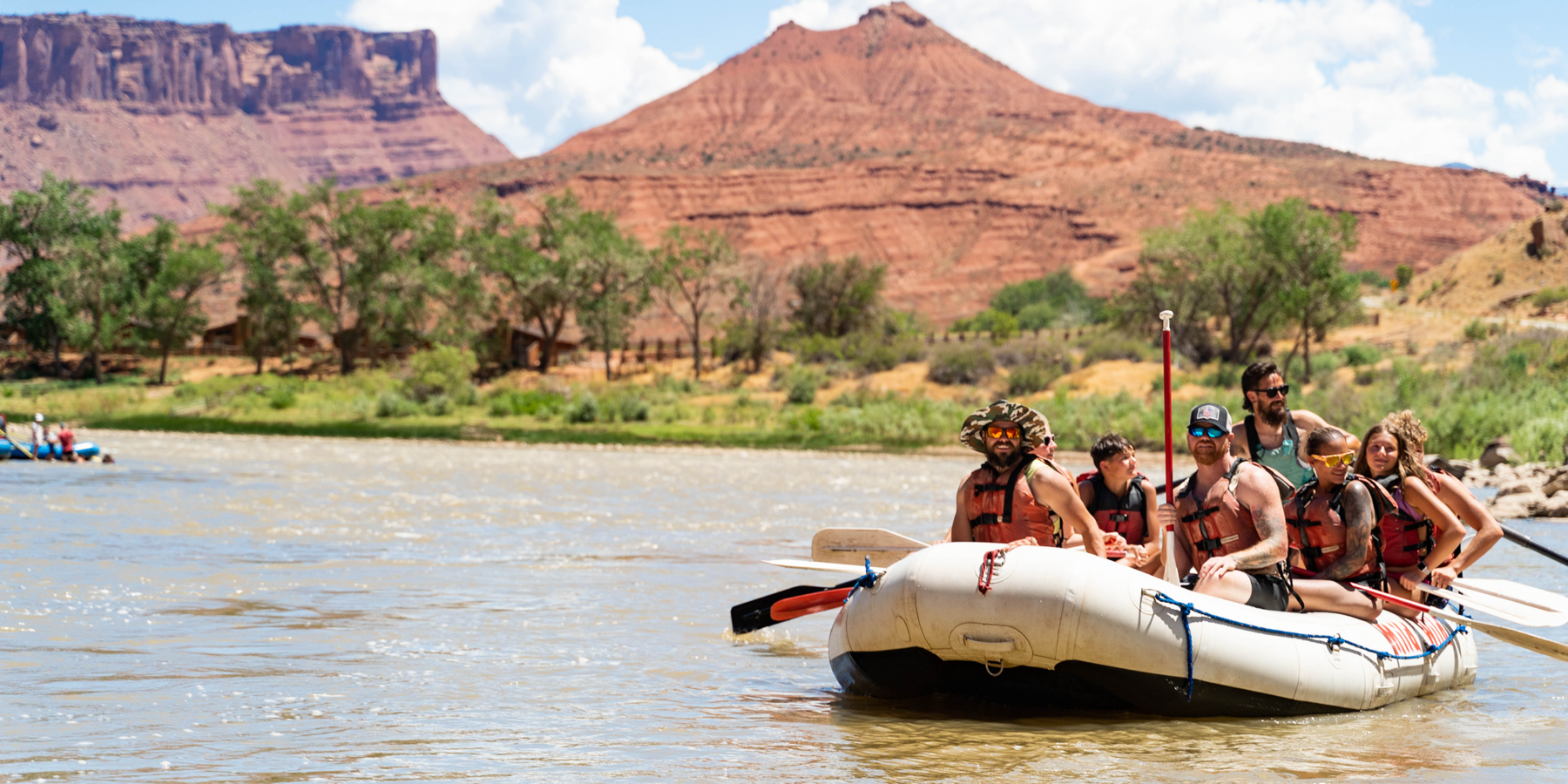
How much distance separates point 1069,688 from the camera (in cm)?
809

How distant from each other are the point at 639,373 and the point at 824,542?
2098 inches


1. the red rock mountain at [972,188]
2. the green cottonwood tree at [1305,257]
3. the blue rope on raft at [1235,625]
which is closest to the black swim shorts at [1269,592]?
the blue rope on raft at [1235,625]

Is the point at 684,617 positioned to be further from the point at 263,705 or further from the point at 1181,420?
→ the point at 1181,420

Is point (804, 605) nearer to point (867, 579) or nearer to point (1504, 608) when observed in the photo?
point (867, 579)

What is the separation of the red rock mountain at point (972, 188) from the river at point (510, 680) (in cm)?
9875

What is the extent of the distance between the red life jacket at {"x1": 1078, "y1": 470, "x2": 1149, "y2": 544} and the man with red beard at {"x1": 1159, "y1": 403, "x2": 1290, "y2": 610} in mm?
151

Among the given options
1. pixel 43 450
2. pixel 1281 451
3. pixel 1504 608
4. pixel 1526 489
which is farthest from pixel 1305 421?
pixel 43 450

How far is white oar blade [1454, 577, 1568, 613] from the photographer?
9578 mm

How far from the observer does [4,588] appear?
13.4m

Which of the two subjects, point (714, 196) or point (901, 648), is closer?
point (901, 648)

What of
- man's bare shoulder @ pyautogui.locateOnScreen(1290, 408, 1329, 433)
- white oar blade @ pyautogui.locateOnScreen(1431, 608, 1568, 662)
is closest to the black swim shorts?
white oar blade @ pyautogui.locateOnScreen(1431, 608, 1568, 662)

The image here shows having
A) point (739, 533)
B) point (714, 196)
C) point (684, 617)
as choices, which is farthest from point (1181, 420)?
point (714, 196)

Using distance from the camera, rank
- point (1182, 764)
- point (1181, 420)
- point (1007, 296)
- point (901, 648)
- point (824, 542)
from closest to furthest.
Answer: point (1182, 764), point (901, 648), point (824, 542), point (1181, 420), point (1007, 296)

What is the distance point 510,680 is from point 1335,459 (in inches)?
213
